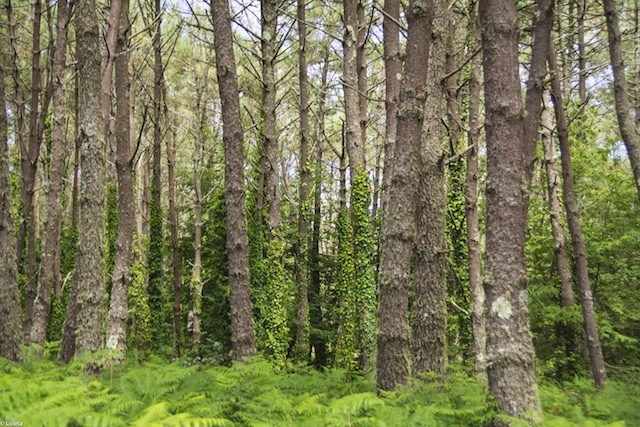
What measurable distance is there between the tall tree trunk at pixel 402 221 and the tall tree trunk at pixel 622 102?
370 cm

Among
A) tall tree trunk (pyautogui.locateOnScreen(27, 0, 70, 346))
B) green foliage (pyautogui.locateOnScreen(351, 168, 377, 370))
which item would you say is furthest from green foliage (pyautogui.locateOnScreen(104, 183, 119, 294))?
green foliage (pyautogui.locateOnScreen(351, 168, 377, 370))

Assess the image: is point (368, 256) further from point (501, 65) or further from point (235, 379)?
point (501, 65)

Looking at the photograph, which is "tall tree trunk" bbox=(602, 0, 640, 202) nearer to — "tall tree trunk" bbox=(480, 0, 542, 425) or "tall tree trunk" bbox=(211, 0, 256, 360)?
"tall tree trunk" bbox=(480, 0, 542, 425)

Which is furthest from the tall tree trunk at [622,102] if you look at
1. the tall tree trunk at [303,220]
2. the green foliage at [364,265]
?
the tall tree trunk at [303,220]

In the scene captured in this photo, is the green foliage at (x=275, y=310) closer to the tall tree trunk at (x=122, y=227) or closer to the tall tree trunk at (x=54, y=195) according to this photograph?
the tall tree trunk at (x=122, y=227)

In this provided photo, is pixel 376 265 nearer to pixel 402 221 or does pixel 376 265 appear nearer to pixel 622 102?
pixel 622 102

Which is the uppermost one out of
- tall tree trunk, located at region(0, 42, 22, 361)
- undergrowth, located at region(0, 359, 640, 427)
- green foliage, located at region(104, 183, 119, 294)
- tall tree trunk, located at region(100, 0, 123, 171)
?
tall tree trunk, located at region(100, 0, 123, 171)

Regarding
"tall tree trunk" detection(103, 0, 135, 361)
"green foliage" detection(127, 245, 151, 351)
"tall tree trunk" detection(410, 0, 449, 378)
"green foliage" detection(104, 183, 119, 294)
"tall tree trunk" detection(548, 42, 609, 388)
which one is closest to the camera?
"tall tree trunk" detection(410, 0, 449, 378)

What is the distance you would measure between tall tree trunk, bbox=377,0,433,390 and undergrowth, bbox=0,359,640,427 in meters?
0.34

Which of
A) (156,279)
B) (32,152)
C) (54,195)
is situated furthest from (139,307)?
(32,152)

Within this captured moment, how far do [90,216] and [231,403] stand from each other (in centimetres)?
250

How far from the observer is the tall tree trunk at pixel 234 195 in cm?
571

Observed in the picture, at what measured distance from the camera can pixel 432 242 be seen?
217 inches

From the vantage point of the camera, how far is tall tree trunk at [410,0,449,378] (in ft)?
17.1
